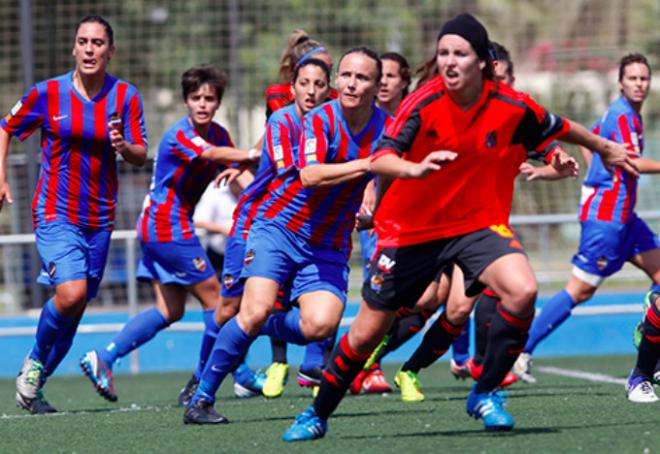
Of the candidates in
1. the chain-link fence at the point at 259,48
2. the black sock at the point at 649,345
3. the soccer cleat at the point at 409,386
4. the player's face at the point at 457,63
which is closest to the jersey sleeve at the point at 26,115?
the soccer cleat at the point at 409,386

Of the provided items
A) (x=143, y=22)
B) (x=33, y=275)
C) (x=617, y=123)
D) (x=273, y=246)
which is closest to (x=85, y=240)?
(x=273, y=246)

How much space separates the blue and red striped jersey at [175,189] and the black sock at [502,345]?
339 centimetres

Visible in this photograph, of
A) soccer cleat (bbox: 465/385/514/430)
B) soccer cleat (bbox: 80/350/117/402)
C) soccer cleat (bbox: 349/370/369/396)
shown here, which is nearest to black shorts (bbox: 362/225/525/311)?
soccer cleat (bbox: 465/385/514/430)

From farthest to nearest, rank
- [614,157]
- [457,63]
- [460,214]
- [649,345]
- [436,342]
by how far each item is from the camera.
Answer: [436,342], [649,345], [614,157], [460,214], [457,63]

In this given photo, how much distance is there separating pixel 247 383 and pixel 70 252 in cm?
178

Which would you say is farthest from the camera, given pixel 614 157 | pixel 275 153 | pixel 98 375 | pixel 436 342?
pixel 98 375

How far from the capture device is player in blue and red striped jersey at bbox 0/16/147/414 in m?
8.21

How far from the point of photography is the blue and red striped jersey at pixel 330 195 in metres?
7.11

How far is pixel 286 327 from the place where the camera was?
7.98 metres

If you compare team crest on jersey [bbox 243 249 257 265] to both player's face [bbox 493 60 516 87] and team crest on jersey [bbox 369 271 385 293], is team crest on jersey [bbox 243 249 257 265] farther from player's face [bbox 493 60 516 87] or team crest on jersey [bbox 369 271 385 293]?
player's face [bbox 493 60 516 87]

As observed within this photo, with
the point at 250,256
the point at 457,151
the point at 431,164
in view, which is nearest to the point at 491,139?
the point at 457,151

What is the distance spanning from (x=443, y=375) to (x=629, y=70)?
3.11 m

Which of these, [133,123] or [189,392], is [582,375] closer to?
[189,392]

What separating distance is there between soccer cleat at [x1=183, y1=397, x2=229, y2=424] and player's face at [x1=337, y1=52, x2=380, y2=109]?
1.67 meters
